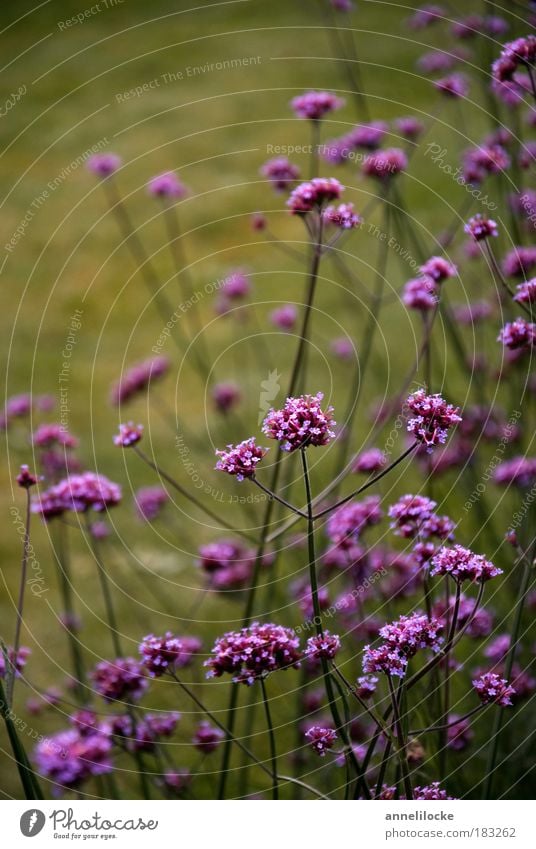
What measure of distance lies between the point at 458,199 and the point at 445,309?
70cm

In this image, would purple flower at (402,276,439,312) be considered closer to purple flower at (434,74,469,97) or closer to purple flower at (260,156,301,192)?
purple flower at (260,156,301,192)

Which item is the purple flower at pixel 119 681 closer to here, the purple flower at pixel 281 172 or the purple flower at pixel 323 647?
the purple flower at pixel 323 647

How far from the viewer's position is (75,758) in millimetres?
1107

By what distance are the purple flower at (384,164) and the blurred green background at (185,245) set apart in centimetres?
66

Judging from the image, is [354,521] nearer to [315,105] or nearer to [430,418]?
[430,418]

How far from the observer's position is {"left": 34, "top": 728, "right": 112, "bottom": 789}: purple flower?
3.60 ft

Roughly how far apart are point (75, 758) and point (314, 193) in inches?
34.7

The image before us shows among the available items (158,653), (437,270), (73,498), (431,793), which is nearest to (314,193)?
(437,270)

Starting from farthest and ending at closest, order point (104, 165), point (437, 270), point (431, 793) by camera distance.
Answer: point (104, 165) < point (437, 270) < point (431, 793)

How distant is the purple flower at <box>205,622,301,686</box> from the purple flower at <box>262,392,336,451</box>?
22 centimetres

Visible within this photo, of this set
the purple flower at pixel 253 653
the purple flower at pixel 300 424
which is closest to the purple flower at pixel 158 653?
the purple flower at pixel 253 653
